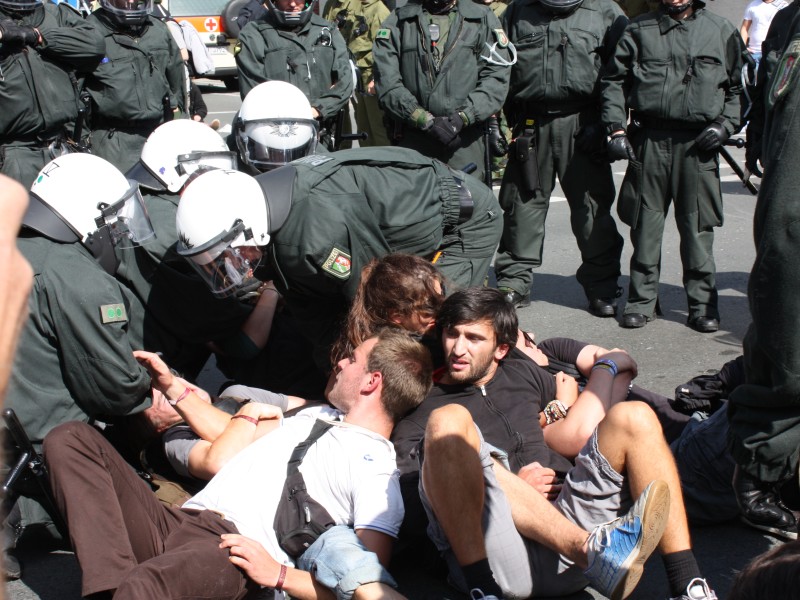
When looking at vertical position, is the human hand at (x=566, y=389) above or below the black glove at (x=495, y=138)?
below

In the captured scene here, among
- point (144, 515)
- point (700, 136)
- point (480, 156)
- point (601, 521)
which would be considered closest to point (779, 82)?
point (601, 521)

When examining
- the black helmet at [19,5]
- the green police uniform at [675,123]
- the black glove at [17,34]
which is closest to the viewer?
the green police uniform at [675,123]

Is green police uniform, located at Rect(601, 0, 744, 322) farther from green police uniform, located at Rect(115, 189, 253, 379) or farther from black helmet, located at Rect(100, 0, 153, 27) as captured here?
black helmet, located at Rect(100, 0, 153, 27)

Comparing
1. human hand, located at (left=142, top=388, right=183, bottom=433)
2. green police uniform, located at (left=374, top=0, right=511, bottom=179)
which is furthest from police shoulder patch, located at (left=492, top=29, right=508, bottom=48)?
human hand, located at (left=142, top=388, right=183, bottom=433)

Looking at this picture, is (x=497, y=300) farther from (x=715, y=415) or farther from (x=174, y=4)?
(x=174, y=4)

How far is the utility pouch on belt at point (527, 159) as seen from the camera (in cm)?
602

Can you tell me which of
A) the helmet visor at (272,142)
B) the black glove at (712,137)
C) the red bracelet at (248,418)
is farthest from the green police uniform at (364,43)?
the red bracelet at (248,418)

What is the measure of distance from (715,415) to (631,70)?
270cm

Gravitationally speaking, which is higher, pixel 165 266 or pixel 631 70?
pixel 631 70

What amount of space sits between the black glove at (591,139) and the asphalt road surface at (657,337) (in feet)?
3.32

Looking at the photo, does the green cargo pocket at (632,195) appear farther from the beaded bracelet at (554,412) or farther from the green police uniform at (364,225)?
the beaded bracelet at (554,412)

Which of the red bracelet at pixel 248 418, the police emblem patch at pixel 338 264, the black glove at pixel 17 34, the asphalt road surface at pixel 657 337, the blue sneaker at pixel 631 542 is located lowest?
the asphalt road surface at pixel 657 337

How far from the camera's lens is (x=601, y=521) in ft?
9.96

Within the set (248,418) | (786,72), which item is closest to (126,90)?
(248,418)
